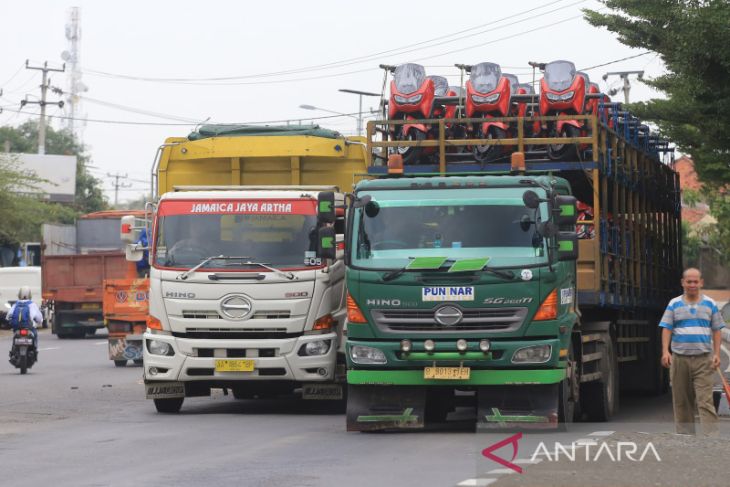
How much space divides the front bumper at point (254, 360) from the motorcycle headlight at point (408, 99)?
2.88 meters

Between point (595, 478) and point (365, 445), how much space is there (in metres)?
3.39

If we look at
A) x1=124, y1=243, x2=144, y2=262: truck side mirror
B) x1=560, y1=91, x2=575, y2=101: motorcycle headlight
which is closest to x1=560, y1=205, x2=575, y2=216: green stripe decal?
x1=560, y1=91, x2=575, y2=101: motorcycle headlight

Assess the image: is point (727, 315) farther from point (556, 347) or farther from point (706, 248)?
point (706, 248)

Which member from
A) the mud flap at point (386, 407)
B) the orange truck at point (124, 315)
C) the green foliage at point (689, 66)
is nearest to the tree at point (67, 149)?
the orange truck at point (124, 315)

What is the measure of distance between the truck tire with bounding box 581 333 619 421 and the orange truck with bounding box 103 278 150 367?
13906 mm

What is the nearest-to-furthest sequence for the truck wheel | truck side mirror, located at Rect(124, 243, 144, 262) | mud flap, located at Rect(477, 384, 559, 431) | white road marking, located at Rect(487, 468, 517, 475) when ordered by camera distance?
white road marking, located at Rect(487, 468, 517, 475) < mud flap, located at Rect(477, 384, 559, 431) < the truck wheel < truck side mirror, located at Rect(124, 243, 144, 262)

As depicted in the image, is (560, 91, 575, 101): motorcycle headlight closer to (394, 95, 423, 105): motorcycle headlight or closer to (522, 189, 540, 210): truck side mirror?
(394, 95, 423, 105): motorcycle headlight

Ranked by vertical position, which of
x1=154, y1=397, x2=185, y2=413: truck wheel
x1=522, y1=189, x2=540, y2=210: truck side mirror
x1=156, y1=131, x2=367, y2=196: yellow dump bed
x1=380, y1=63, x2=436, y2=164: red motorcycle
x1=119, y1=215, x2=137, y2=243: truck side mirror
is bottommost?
x1=154, y1=397, x2=185, y2=413: truck wheel

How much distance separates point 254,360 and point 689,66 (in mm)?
8289

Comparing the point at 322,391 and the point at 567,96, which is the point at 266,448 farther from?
the point at 567,96

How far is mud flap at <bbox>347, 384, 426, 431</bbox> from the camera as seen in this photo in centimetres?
1412

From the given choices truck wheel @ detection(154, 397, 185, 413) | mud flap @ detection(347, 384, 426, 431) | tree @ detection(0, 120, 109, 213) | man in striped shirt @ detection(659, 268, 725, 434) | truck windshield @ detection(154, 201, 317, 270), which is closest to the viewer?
man in striped shirt @ detection(659, 268, 725, 434)

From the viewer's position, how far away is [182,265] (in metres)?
16.5

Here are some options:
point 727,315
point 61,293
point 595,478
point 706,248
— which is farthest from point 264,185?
point 706,248
